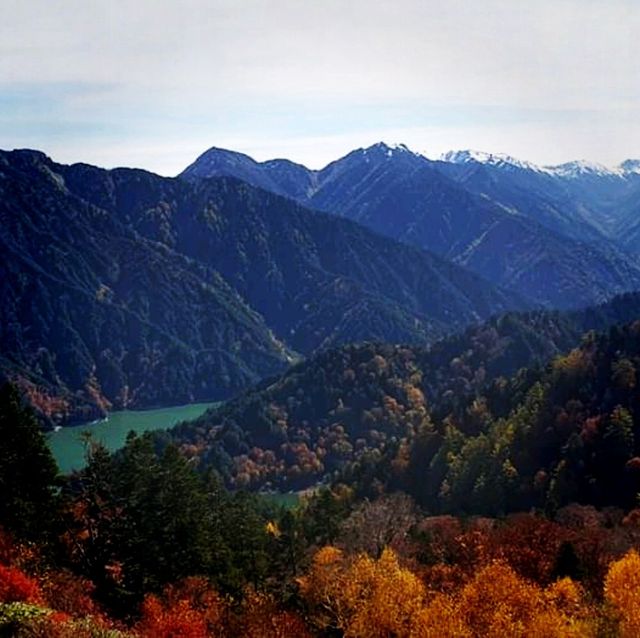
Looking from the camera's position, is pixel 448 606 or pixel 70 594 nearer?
pixel 70 594

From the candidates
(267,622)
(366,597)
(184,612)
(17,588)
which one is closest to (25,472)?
(17,588)

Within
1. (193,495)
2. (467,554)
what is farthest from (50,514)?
(467,554)

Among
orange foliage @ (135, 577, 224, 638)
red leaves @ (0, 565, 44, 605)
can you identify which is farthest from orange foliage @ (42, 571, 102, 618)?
orange foliage @ (135, 577, 224, 638)

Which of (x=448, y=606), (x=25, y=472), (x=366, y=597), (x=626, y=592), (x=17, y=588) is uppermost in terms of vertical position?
(x=25, y=472)

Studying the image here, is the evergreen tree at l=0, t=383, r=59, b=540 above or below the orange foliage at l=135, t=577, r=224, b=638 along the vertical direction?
above

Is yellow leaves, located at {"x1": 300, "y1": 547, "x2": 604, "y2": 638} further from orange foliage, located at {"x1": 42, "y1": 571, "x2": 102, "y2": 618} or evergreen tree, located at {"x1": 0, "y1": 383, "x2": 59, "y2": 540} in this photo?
evergreen tree, located at {"x1": 0, "y1": 383, "x2": 59, "y2": 540}

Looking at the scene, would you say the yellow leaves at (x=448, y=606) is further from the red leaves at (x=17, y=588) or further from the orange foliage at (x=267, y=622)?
the red leaves at (x=17, y=588)

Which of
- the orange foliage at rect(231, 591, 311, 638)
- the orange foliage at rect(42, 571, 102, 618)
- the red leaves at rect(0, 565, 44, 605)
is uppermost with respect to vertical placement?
the red leaves at rect(0, 565, 44, 605)

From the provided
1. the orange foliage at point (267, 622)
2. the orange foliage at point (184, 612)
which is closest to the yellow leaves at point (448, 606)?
the orange foliage at point (267, 622)

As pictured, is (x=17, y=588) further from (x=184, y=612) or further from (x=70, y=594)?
(x=184, y=612)
